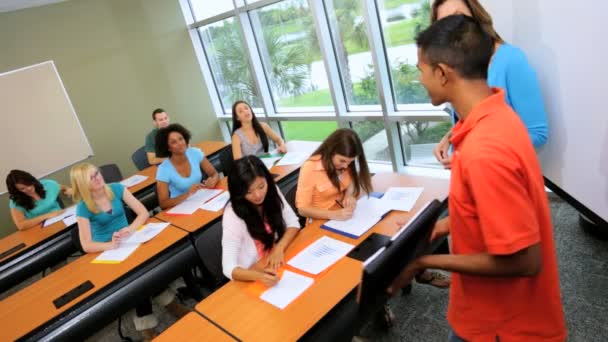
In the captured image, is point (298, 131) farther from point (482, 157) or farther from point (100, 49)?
point (482, 157)

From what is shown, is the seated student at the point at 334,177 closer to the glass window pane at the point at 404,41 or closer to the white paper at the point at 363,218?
the white paper at the point at 363,218

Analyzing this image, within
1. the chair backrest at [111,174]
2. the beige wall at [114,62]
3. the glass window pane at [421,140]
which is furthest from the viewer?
the beige wall at [114,62]

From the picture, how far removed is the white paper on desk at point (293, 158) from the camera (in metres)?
3.43

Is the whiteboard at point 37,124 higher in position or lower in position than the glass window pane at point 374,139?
higher

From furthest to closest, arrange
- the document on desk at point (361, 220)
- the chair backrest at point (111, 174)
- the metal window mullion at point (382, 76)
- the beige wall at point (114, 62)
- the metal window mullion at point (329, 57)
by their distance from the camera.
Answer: the beige wall at point (114, 62), the chair backrest at point (111, 174), the metal window mullion at point (329, 57), the metal window mullion at point (382, 76), the document on desk at point (361, 220)

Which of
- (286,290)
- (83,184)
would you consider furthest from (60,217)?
(286,290)

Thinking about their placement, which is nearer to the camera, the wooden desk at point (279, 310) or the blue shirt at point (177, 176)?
the wooden desk at point (279, 310)

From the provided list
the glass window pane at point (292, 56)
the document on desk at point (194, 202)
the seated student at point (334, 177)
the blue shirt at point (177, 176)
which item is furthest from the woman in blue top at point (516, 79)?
the glass window pane at point (292, 56)

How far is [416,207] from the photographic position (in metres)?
2.08

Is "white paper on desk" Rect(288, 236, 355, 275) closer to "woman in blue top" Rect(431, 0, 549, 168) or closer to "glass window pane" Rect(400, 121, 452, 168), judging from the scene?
"woman in blue top" Rect(431, 0, 549, 168)

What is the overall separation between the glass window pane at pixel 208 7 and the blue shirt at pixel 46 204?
3.29 metres

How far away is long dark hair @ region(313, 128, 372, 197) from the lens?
2203mm

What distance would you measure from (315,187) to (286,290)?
0.84m

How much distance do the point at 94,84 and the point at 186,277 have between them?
3886mm
